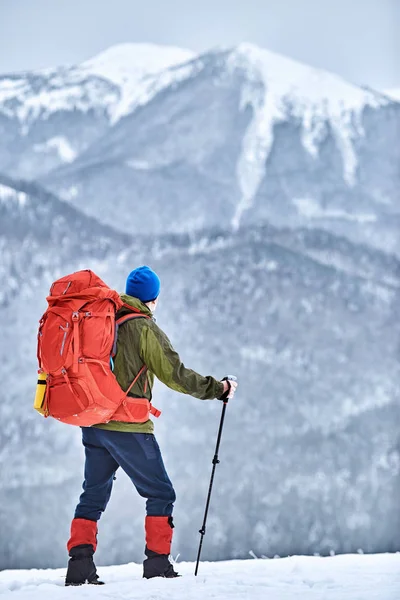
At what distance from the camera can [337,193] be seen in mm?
19078

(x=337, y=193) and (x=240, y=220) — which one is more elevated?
(x=337, y=193)

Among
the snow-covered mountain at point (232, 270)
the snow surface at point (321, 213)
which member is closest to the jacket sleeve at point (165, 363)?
the snow-covered mountain at point (232, 270)

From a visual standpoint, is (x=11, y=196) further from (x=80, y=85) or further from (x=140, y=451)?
(x=140, y=451)

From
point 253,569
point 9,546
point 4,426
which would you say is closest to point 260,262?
point 4,426

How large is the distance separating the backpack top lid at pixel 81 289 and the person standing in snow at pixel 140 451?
0.13m

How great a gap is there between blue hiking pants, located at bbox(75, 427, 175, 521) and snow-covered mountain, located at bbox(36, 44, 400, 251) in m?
16.0

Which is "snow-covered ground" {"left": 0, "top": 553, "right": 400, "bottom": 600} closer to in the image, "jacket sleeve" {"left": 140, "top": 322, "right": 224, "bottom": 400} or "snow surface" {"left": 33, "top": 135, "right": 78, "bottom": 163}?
"jacket sleeve" {"left": 140, "top": 322, "right": 224, "bottom": 400}

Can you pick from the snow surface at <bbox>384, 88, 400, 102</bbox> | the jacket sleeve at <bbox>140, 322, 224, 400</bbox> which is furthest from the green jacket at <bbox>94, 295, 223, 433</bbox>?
the snow surface at <bbox>384, 88, 400, 102</bbox>

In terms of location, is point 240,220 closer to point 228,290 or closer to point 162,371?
point 228,290

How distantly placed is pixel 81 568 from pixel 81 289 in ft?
2.97

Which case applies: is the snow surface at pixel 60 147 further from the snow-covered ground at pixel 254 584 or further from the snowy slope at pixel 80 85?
the snow-covered ground at pixel 254 584

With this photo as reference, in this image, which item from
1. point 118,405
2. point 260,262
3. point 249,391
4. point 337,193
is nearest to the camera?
point 118,405

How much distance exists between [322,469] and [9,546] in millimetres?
7291

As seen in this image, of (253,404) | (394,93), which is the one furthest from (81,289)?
(394,93)
